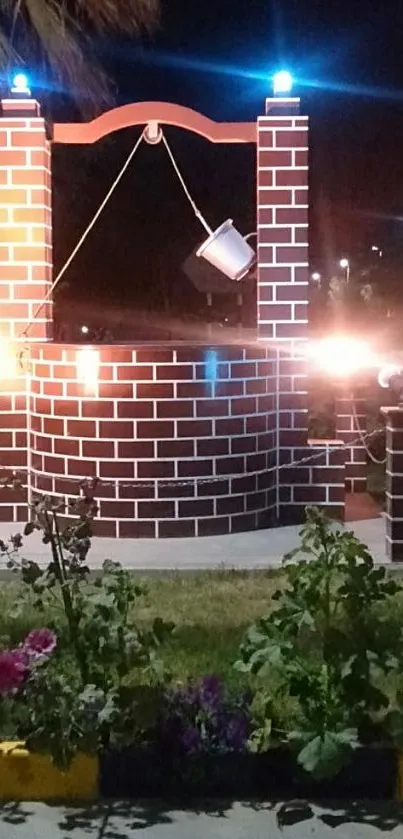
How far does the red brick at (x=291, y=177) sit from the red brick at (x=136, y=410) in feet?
6.78

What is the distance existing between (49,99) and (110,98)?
10.5 feet

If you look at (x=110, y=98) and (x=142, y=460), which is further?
(x=110, y=98)

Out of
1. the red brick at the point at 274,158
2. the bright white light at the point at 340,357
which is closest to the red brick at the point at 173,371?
the bright white light at the point at 340,357

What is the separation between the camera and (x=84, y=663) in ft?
16.8

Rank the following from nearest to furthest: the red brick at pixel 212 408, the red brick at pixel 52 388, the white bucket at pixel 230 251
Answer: the red brick at pixel 212 408
the red brick at pixel 52 388
the white bucket at pixel 230 251

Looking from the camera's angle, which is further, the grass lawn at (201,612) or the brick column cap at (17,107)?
the brick column cap at (17,107)

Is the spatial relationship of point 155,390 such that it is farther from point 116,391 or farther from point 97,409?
point 97,409

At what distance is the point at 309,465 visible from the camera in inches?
384

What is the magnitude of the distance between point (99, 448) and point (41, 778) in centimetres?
433

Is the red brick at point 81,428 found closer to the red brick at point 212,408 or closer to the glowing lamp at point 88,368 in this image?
the glowing lamp at point 88,368

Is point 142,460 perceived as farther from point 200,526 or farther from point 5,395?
point 5,395

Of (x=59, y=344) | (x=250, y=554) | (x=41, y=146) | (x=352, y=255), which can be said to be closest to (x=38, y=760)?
(x=250, y=554)

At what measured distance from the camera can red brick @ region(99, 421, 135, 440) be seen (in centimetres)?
902

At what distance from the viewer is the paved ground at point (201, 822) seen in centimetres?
464
